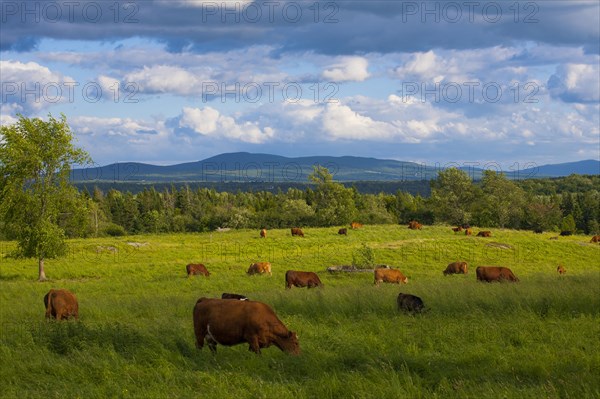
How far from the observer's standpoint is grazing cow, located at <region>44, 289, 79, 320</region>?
1856 cm

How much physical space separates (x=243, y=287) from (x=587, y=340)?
19.4m

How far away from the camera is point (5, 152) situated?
34531 millimetres

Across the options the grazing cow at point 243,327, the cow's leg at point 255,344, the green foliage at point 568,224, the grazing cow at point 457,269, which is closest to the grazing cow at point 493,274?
the grazing cow at point 457,269

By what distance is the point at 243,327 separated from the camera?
11.9m

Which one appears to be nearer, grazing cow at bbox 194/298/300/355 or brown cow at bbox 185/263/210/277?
grazing cow at bbox 194/298/300/355

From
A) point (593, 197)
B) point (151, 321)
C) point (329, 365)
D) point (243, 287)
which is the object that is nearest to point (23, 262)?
point (243, 287)

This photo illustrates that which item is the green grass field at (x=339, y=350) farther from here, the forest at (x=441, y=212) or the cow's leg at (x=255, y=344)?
the forest at (x=441, y=212)

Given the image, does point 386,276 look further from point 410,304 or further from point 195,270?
point 410,304

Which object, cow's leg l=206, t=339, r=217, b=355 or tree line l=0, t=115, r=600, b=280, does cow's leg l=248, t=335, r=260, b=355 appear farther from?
tree line l=0, t=115, r=600, b=280

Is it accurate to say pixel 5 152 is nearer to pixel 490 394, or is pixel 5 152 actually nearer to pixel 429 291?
pixel 429 291

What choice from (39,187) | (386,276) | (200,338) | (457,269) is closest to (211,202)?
(39,187)

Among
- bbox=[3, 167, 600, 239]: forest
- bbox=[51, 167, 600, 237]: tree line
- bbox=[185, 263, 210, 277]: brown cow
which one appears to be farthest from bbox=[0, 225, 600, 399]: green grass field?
bbox=[51, 167, 600, 237]: tree line

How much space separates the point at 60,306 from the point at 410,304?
10966 mm

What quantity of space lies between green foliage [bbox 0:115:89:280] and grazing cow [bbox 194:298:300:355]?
25.6 metres
